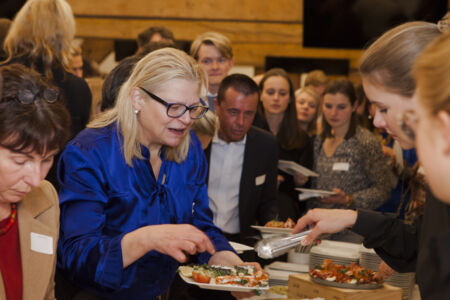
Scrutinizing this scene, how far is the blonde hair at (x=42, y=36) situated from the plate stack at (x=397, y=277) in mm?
1889

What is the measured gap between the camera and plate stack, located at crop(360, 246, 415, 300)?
2.83m

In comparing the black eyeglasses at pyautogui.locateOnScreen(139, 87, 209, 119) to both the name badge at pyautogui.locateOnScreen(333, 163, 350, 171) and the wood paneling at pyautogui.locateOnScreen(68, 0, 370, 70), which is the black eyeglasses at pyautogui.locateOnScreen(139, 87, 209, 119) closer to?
the name badge at pyautogui.locateOnScreen(333, 163, 350, 171)

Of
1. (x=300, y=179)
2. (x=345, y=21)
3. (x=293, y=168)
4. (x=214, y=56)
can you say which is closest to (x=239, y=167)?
(x=293, y=168)

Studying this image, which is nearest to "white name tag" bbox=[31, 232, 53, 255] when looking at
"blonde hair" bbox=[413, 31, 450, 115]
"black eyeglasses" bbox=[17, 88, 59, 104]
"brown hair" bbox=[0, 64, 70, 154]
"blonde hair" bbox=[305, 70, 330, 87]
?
"brown hair" bbox=[0, 64, 70, 154]

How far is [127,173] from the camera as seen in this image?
2.19m

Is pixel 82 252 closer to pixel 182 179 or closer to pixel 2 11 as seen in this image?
pixel 182 179

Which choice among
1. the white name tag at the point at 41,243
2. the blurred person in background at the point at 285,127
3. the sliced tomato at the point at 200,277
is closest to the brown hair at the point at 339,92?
the blurred person in background at the point at 285,127

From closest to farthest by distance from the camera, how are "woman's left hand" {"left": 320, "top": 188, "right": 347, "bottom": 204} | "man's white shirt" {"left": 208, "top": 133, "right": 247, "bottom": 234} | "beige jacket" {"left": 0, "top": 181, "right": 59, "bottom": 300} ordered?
"beige jacket" {"left": 0, "top": 181, "right": 59, "bottom": 300}
"man's white shirt" {"left": 208, "top": 133, "right": 247, "bottom": 234}
"woman's left hand" {"left": 320, "top": 188, "right": 347, "bottom": 204}

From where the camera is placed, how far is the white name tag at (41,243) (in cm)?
189

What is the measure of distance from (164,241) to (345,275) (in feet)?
3.15

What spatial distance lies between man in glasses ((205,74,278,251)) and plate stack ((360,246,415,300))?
2.43 feet

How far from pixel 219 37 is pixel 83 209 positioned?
8.06ft

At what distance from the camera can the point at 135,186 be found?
2.20 metres

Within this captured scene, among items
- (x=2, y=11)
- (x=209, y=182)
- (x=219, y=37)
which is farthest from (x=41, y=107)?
(x=2, y=11)
